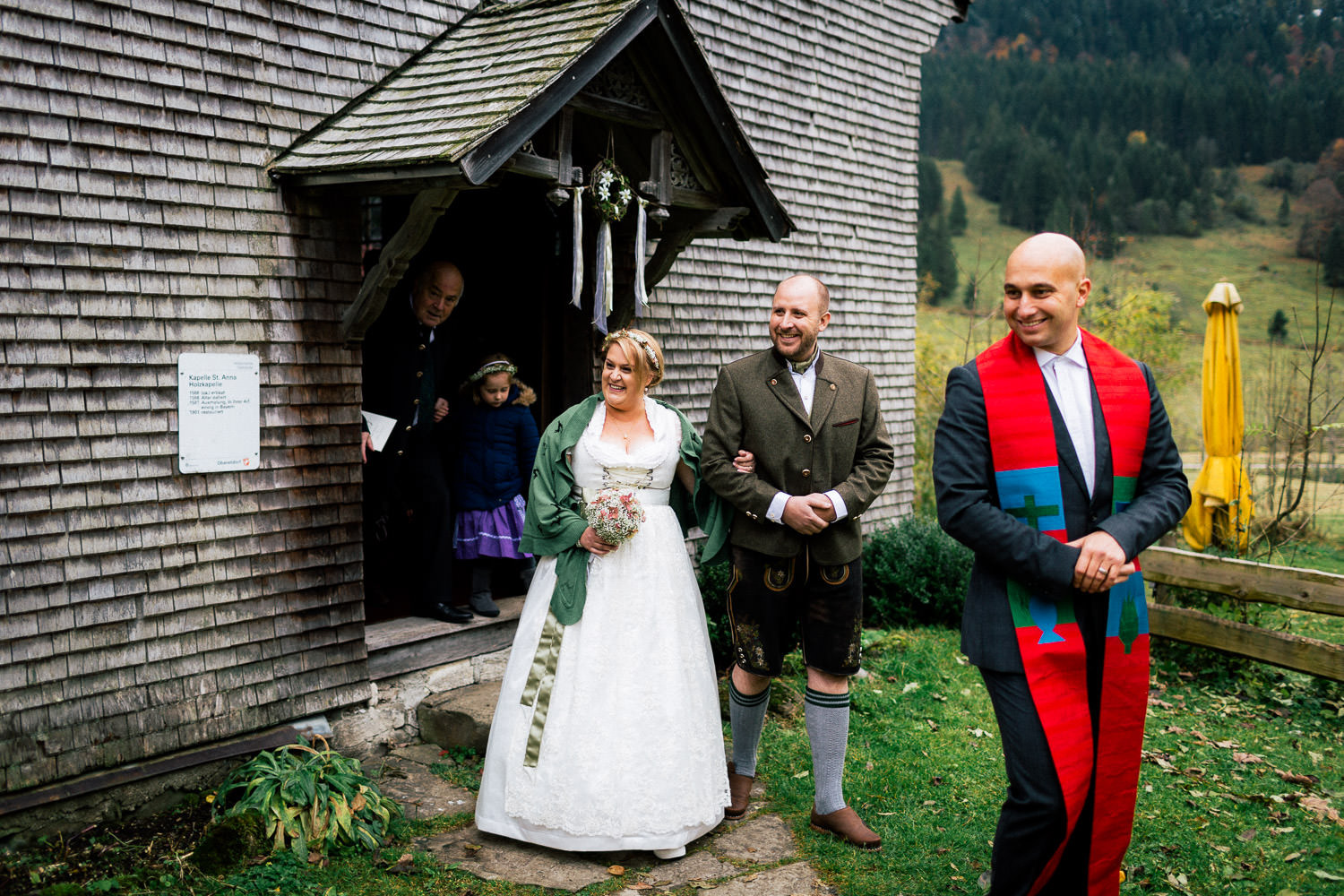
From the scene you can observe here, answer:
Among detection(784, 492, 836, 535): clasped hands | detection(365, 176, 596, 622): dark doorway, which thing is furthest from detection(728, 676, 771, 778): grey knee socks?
detection(365, 176, 596, 622): dark doorway

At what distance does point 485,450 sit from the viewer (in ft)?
19.5

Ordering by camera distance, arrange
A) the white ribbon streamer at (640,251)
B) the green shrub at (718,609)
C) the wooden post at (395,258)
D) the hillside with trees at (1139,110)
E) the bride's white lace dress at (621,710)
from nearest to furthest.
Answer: the bride's white lace dress at (621,710) < the wooden post at (395,258) < the white ribbon streamer at (640,251) < the green shrub at (718,609) < the hillside with trees at (1139,110)

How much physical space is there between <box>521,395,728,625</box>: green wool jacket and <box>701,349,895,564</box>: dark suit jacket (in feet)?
0.50

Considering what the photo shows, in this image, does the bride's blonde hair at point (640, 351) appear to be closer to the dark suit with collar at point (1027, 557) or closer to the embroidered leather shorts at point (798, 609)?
the embroidered leather shorts at point (798, 609)

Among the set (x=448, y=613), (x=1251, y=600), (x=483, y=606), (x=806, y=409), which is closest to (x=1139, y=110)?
(x=1251, y=600)

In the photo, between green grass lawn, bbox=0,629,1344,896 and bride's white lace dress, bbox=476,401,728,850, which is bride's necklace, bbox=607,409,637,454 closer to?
bride's white lace dress, bbox=476,401,728,850

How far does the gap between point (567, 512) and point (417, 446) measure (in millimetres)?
1852

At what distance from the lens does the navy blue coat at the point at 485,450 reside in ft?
19.4

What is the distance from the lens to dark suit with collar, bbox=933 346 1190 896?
2.82 m

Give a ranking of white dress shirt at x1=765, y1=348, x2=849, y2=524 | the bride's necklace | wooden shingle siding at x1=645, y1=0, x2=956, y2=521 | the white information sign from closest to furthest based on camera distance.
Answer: white dress shirt at x1=765, y1=348, x2=849, y2=524 → the bride's necklace → the white information sign → wooden shingle siding at x1=645, y1=0, x2=956, y2=521

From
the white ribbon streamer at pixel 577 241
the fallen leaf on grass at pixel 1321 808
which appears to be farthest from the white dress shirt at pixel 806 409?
the fallen leaf on grass at pixel 1321 808

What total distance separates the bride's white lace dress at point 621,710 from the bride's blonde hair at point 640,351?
0.29m

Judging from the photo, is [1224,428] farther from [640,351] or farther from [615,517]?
[615,517]

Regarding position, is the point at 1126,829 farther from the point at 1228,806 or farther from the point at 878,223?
the point at 878,223
